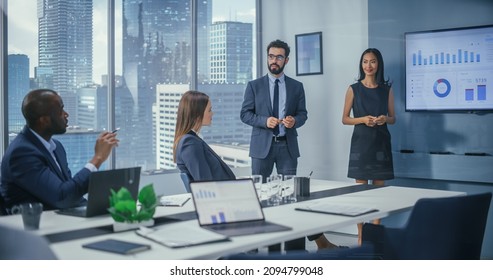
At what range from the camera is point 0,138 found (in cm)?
399

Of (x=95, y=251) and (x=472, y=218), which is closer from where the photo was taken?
(x=95, y=251)

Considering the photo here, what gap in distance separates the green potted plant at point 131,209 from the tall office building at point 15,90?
1.61 metres

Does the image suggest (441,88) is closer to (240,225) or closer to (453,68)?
(453,68)

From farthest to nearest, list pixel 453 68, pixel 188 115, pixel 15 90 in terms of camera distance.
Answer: pixel 453 68
pixel 15 90
pixel 188 115

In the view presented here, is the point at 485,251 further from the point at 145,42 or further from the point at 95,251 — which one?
the point at 145,42

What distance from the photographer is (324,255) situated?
1894mm

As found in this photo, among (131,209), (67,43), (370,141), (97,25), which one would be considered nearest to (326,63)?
(370,141)

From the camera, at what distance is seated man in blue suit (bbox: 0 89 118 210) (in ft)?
9.40

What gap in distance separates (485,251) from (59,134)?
2.26 m

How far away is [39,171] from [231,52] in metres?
2.72

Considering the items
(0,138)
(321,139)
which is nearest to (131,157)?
(0,138)

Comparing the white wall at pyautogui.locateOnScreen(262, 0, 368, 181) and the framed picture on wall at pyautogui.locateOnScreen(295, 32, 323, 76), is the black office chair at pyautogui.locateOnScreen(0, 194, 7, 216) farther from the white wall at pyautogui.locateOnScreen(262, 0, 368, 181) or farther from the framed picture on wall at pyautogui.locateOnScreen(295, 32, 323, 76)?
the framed picture on wall at pyautogui.locateOnScreen(295, 32, 323, 76)

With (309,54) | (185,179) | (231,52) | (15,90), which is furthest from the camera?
(231,52)

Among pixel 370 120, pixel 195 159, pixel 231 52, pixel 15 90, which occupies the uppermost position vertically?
pixel 231 52
